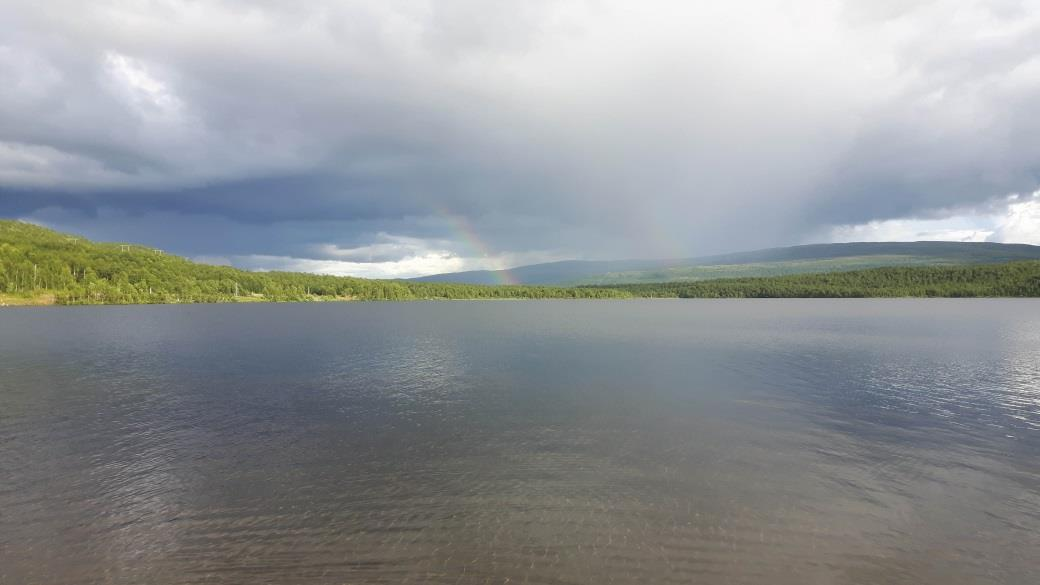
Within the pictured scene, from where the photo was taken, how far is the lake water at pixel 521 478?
1647cm

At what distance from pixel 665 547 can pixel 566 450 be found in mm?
10571

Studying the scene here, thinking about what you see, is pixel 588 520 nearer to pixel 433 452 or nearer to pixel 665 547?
pixel 665 547

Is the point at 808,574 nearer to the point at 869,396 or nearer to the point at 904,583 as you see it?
the point at 904,583

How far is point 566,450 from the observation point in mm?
27703

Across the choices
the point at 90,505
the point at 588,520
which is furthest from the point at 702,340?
the point at 90,505

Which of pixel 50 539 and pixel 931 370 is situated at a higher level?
pixel 50 539

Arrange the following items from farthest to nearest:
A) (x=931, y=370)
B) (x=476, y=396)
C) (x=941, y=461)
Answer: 1. (x=931, y=370)
2. (x=476, y=396)
3. (x=941, y=461)

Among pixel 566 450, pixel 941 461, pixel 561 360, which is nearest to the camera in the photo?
pixel 941 461

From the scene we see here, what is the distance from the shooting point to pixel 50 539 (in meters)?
17.8

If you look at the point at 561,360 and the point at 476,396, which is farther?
the point at 561,360

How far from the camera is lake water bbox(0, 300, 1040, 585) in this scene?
16.5 metres

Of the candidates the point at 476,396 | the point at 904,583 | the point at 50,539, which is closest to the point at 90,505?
the point at 50,539

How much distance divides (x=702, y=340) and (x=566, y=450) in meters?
69.0

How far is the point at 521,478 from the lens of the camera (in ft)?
77.8
